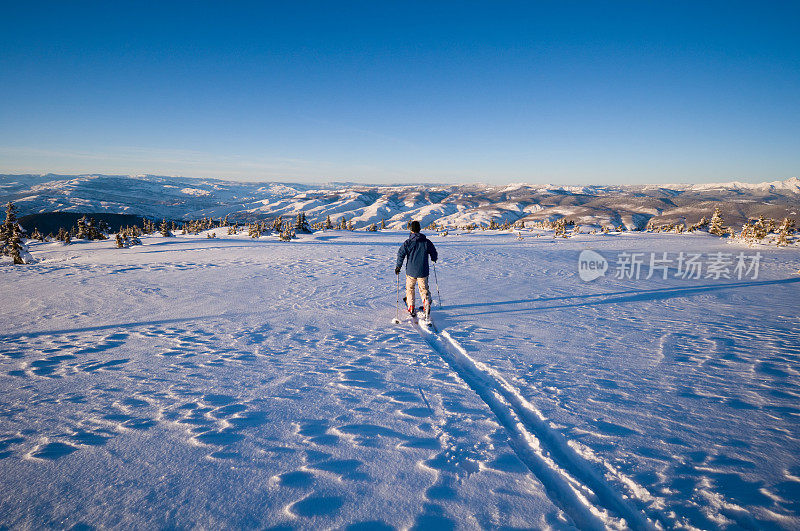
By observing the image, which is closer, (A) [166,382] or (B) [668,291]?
(A) [166,382]

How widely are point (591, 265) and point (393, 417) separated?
674 inches

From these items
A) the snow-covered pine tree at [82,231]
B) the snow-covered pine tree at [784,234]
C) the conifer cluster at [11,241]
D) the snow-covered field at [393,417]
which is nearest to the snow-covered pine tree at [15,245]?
the conifer cluster at [11,241]

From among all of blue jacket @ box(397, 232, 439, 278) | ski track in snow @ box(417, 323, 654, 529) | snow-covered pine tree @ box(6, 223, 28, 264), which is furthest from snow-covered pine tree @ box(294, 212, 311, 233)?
ski track in snow @ box(417, 323, 654, 529)

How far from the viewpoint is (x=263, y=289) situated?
447 inches

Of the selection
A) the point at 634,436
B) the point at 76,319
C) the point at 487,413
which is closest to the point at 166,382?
the point at 487,413

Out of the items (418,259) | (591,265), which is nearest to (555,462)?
(418,259)

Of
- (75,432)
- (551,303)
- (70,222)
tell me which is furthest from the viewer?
(70,222)

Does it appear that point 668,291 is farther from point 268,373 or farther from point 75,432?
point 75,432

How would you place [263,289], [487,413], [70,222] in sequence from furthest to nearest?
[70,222]
[263,289]
[487,413]

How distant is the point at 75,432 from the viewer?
3.57m

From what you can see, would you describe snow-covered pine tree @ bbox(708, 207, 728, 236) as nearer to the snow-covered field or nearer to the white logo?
the white logo

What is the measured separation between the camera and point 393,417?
4.05 m

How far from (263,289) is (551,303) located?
958 centimetres

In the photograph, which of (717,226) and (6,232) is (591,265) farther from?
(717,226)
